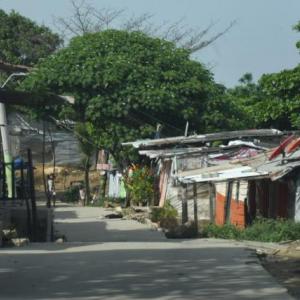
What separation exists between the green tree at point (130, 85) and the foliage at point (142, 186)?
5.22 feet

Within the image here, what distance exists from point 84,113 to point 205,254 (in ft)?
61.6

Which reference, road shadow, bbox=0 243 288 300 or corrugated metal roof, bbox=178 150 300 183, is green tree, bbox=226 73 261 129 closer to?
corrugated metal roof, bbox=178 150 300 183

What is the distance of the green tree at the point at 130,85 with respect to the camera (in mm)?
32969

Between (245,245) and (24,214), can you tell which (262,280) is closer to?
(245,245)

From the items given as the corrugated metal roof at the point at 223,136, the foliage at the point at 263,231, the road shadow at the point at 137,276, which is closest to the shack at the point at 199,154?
the corrugated metal roof at the point at 223,136

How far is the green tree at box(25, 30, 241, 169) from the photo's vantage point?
108 feet

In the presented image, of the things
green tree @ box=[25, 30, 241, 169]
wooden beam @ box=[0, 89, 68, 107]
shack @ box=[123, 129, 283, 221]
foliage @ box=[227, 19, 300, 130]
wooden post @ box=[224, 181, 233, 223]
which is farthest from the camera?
green tree @ box=[25, 30, 241, 169]

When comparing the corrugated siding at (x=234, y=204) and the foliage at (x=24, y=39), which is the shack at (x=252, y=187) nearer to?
the corrugated siding at (x=234, y=204)

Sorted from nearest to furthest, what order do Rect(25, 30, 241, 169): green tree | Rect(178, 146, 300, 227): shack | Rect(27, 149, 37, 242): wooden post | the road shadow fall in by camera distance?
the road shadow → Rect(27, 149, 37, 242): wooden post → Rect(178, 146, 300, 227): shack → Rect(25, 30, 241, 169): green tree

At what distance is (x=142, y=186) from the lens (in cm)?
3350

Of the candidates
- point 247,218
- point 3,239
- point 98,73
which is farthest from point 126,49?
point 3,239

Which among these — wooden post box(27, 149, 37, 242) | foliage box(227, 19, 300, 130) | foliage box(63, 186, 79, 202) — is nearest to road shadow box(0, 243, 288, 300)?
wooden post box(27, 149, 37, 242)

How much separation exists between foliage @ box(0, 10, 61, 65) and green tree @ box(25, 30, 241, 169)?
13.6 meters

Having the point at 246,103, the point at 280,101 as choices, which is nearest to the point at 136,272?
the point at 280,101
